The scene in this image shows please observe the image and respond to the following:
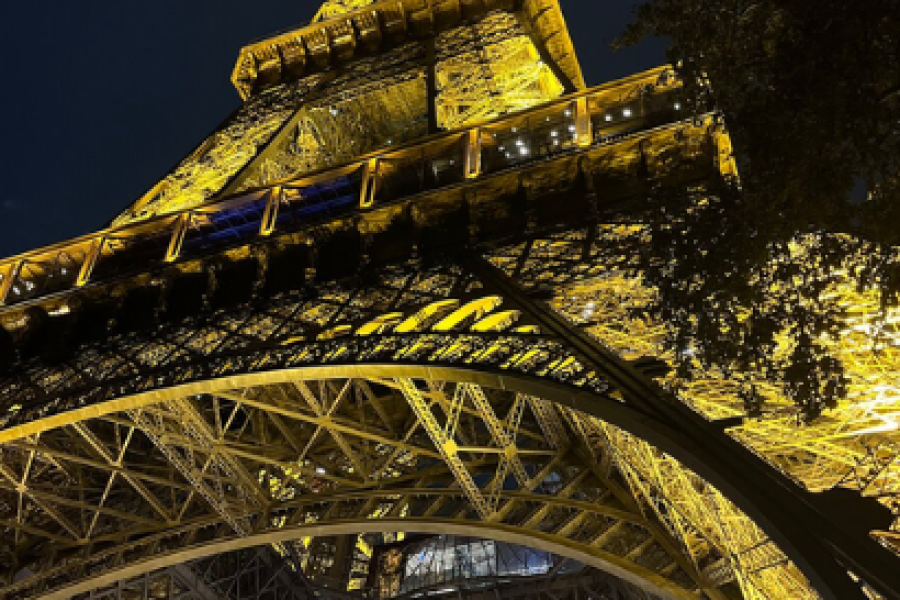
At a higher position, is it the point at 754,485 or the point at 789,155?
the point at 789,155

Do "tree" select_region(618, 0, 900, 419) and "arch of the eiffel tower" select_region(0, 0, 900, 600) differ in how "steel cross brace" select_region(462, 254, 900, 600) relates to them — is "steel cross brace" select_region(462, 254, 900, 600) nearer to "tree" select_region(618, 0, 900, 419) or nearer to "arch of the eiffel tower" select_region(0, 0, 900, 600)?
"arch of the eiffel tower" select_region(0, 0, 900, 600)

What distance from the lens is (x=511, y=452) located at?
523 inches

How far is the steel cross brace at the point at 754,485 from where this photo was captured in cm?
523

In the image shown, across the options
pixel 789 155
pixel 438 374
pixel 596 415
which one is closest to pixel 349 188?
pixel 438 374

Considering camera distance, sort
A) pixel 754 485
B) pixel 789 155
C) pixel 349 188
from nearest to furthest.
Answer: pixel 754 485 < pixel 789 155 < pixel 349 188

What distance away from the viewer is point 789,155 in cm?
732

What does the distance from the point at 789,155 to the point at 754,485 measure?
2976mm

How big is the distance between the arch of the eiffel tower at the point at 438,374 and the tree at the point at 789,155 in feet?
2.30

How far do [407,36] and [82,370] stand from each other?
53.0ft

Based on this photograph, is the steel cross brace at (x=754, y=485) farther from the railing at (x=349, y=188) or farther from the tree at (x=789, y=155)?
the railing at (x=349, y=188)

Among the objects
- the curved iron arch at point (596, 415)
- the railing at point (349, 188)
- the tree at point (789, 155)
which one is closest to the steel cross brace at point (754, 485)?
the curved iron arch at point (596, 415)

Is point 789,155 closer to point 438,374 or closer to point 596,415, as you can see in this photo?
point 596,415

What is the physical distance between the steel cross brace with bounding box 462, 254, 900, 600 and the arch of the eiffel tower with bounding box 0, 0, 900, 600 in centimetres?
3

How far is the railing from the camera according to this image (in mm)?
13430
